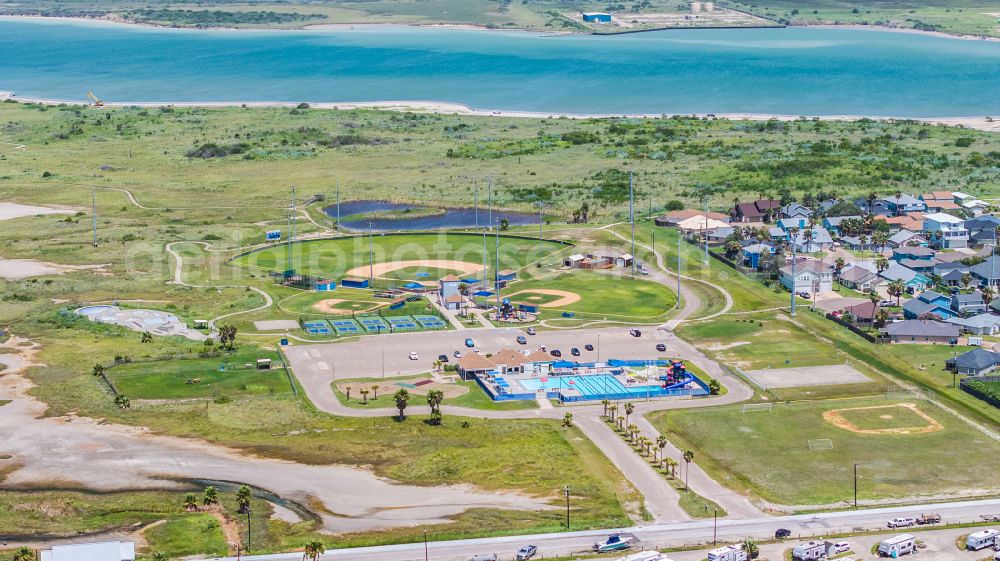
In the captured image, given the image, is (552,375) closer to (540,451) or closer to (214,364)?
(540,451)

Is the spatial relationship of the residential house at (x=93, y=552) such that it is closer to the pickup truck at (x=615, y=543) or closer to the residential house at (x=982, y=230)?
→ the pickup truck at (x=615, y=543)

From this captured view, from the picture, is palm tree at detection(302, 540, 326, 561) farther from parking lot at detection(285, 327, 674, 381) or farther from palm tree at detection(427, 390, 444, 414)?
parking lot at detection(285, 327, 674, 381)

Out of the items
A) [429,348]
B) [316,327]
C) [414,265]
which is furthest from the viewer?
[414,265]

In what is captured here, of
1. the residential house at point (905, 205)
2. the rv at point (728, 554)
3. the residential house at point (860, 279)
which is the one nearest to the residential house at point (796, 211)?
the residential house at point (905, 205)

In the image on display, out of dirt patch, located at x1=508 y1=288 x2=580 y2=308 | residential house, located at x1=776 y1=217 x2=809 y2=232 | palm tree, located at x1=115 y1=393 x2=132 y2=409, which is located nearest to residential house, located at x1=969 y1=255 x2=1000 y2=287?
residential house, located at x1=776 y1=217 x2=809 y2=232

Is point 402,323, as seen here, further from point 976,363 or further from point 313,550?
point 313,550

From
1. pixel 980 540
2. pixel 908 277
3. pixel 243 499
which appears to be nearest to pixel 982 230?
pixel 908 277
